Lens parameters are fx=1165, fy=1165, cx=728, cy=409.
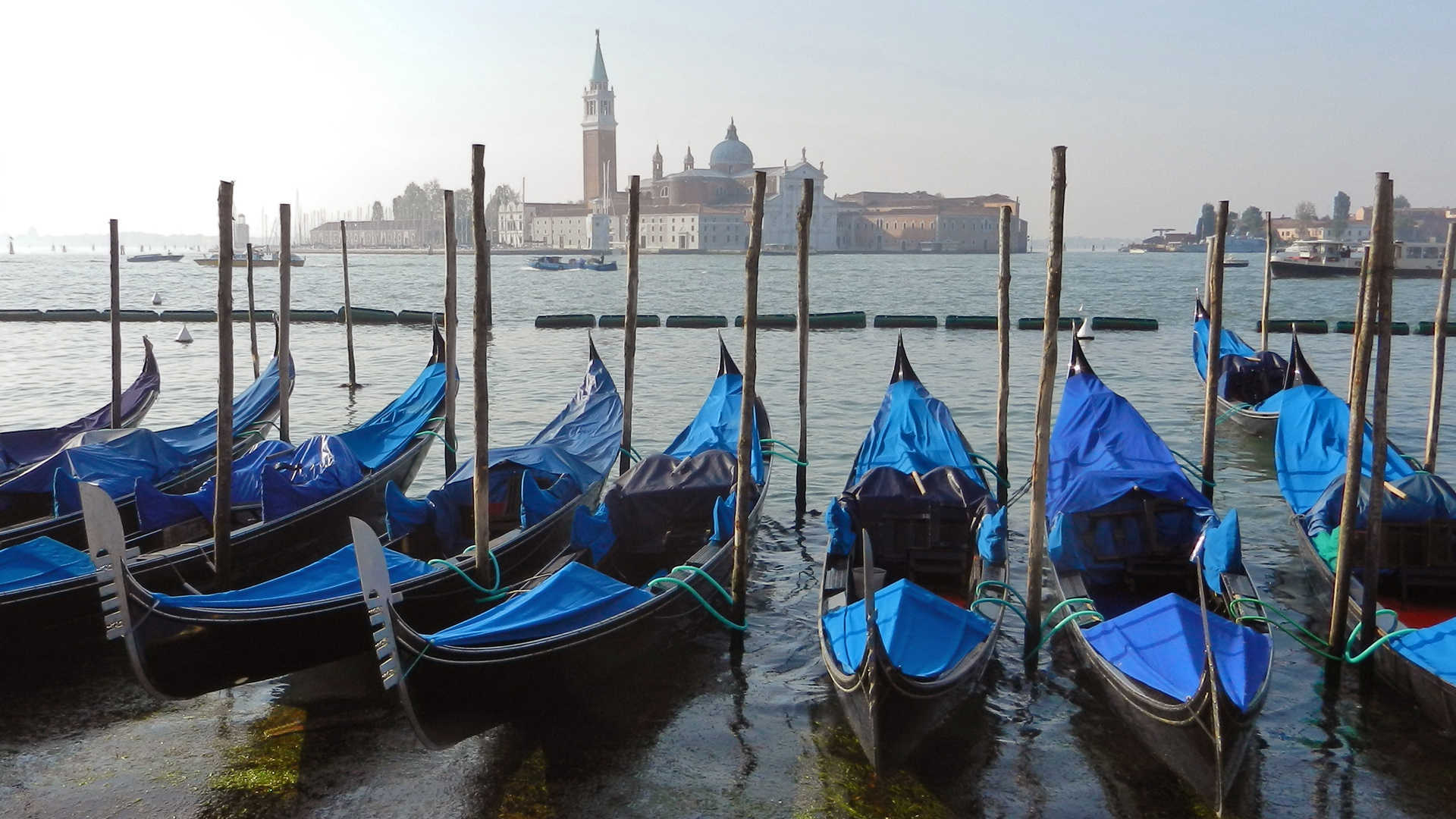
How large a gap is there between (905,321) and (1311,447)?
491 inches

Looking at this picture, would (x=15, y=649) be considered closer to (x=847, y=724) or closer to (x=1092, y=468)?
(x=847, y=724)

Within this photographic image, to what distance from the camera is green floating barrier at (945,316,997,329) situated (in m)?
17.7

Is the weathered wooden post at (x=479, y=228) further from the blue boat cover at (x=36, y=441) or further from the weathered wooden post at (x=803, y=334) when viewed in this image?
the blue boat cover at (x=36, y=441)

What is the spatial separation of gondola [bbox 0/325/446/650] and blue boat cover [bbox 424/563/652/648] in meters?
0.86

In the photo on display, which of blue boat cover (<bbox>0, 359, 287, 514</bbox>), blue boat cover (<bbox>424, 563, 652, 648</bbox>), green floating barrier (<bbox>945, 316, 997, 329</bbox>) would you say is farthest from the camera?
green floating barrier (<bbox>945, 316, 997, 329</bbox>)

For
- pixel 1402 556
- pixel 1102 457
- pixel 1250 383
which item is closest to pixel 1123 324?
pixel 1250 383

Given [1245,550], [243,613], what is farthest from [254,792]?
[1245,550]

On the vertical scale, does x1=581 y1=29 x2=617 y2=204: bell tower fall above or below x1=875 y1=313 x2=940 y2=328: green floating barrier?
above

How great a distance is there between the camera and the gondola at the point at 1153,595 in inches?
123

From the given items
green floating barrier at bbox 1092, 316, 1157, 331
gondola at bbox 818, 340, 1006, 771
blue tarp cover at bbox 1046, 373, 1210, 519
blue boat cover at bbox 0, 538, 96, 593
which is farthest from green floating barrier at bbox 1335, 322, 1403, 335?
blue boat cover at bbox 0, 538, 96, 593

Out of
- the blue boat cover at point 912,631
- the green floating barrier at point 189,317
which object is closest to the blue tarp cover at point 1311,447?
the blue boat cover at point 912,631

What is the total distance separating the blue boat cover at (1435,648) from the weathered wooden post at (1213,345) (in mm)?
2053

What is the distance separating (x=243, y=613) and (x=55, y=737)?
28.4 inches

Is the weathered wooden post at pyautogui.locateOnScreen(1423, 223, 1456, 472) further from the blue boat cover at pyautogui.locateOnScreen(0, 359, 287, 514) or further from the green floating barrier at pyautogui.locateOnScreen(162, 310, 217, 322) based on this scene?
the green floating barrier at pyautogui.locateOnScreen(162, 310, 217, 322)
